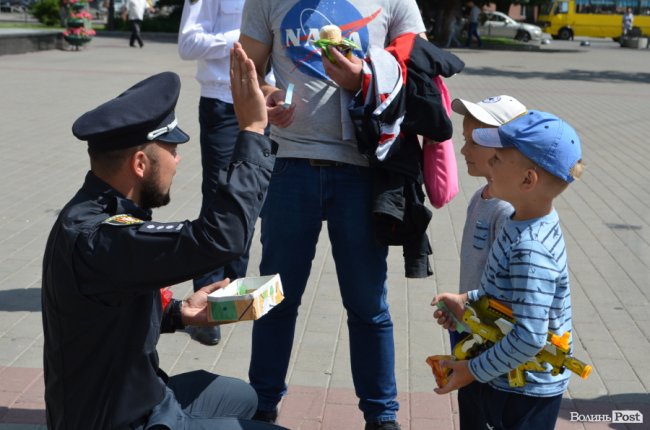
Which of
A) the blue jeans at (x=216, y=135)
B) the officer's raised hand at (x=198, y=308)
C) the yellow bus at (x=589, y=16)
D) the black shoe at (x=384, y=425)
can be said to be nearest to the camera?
the officer's raised hand at (x=198, y=308)

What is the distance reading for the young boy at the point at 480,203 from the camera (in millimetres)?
3002

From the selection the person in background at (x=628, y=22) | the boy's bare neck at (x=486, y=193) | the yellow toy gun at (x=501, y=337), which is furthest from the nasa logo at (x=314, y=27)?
the person in background at (x=628, y=22)

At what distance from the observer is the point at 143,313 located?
96.4 inches

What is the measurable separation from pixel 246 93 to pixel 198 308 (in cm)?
74

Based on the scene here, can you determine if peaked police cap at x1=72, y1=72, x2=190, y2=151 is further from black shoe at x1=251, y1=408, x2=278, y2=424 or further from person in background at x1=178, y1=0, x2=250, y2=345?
person in background at x1=178, y1=0, x2=250, y2=345

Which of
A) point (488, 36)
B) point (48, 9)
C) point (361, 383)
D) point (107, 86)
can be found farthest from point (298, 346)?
point (488, 36)

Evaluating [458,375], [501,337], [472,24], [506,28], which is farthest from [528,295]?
[506,28]

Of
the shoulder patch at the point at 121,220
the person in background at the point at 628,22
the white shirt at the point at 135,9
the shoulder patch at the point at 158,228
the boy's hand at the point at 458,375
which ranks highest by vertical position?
the shoulder patch at the point at 121,220

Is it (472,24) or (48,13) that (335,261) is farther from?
(472,24)

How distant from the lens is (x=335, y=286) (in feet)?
18.7

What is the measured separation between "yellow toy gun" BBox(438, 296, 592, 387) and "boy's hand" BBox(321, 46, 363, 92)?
0.98 meters

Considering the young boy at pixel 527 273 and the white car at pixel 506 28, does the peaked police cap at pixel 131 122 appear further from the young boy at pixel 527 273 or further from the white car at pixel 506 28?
the white car at pixel 506 28

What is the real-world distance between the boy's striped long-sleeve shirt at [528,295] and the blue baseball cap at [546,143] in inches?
6.5

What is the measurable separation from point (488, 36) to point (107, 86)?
102ft
